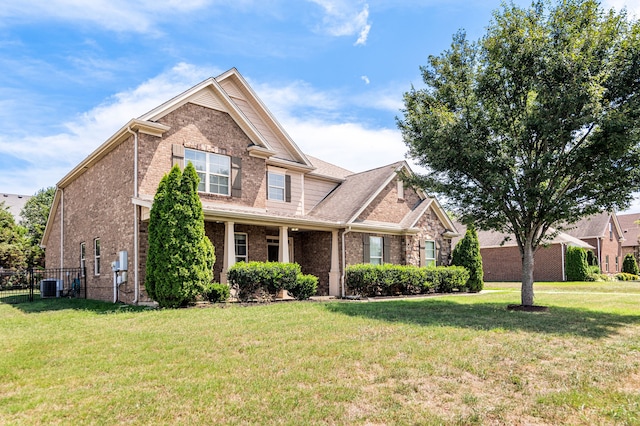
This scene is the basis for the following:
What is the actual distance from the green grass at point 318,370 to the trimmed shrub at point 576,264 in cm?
2153

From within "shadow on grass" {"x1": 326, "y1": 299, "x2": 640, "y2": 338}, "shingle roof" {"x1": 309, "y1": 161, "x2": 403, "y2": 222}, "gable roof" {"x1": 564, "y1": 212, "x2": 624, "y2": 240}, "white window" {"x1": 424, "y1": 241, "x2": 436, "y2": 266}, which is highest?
"shingle roof" {"x1": 309, "y1": 161, "x2": 403, "y2": 222}

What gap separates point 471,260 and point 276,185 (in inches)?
388

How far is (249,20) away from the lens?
1061cm

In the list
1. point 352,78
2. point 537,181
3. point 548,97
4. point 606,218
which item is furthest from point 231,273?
point 606,218

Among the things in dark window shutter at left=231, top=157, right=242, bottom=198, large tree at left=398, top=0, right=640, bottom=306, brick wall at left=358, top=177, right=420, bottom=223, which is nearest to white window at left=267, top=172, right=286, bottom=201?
dark window shutter at left=231, top=157, right=242, bottom=198

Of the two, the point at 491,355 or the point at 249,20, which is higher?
→ the point at 249,20

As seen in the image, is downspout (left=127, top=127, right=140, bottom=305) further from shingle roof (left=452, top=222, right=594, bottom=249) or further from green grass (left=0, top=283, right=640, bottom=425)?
shingle roof (left=452, top=222, right=594, bottom=249)

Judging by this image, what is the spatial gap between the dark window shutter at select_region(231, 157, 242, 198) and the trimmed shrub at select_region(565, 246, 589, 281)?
24.5 metres

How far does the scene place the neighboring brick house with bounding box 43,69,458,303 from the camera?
1400cm

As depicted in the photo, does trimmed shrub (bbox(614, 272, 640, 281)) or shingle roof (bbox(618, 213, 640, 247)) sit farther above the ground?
shingle roof (bbox(618, 213, 640, 247))

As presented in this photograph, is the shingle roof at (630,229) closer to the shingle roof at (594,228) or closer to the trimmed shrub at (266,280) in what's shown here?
the shingle roof at (594,228)

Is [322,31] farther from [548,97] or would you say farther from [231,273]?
[231,273]

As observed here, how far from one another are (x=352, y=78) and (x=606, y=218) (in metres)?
32.3

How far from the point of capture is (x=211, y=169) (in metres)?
15.5
